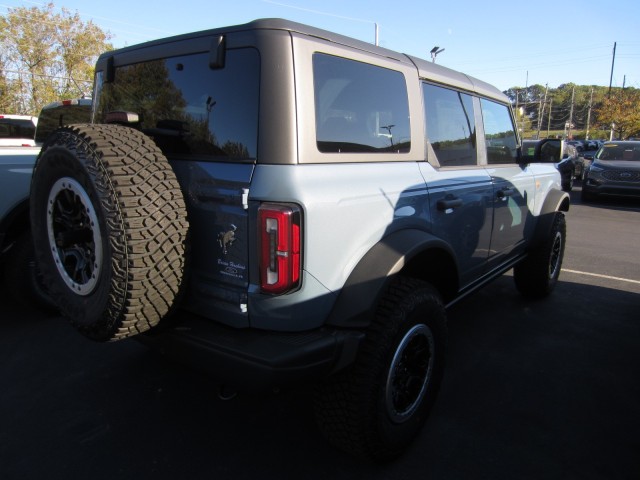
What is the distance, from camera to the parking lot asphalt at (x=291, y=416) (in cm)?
230

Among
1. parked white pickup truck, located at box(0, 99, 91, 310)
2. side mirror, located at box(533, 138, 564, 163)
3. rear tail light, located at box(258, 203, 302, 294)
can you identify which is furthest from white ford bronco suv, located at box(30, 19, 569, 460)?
side mirror, located at box(533, 138, 564, 163)

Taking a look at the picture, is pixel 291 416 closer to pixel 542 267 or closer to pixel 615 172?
pixel 542 267

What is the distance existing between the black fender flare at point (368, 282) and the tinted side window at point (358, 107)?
51cm

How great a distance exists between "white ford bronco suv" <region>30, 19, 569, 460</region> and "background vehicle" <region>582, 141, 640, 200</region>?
12044mm

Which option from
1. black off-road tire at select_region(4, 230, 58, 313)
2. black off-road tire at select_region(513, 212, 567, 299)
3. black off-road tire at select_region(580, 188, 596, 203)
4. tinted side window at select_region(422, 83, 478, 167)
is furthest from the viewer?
black off-road tire at select_region(580, 188, 596, 203)

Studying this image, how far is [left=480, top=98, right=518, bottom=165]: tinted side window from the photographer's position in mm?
3525

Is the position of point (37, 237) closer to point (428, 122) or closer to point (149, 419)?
point (149, 419)

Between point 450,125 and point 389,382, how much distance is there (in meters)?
1.76

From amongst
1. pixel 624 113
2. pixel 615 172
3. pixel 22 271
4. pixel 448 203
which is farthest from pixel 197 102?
pixel 624 113

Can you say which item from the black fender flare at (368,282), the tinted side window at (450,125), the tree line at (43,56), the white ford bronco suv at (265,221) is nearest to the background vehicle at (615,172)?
the tree line at (43,56)

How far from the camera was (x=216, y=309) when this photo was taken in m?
2.04

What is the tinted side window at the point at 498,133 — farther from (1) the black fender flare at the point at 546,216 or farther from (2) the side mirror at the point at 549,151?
(1) the black fender flare at the point at 546,216

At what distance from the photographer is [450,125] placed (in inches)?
119

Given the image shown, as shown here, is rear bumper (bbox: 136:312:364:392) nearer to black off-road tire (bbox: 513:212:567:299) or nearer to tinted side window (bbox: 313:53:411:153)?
tinted side window (bbox: 313:53:411:153)
